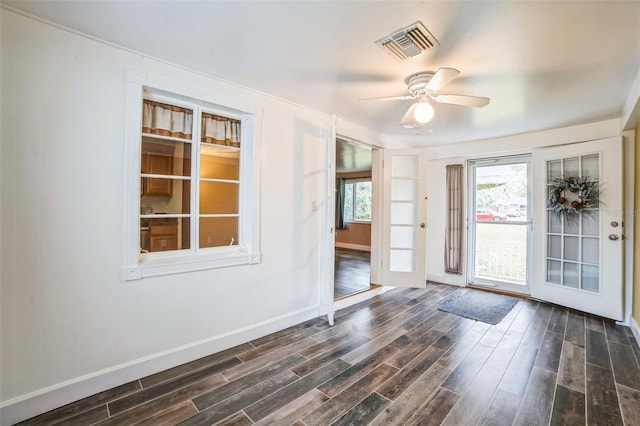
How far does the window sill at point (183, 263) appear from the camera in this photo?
2010mm

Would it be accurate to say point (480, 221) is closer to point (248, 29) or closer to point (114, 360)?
point (248, 29)

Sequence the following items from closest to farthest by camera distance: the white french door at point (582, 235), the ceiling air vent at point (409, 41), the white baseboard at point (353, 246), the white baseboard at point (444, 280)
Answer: the ceiling air vent at point (409, 41) → the white french door at point (582, 235) → the white baseboard at point (444, 280) → the white baseboard at point (353, 246)

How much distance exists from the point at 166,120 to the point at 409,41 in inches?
75.2

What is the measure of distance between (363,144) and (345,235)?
4.95 m

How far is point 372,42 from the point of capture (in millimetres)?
1817

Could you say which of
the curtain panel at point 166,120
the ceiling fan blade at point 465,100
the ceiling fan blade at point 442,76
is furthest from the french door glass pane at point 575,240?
the curtain panel at point 166,120

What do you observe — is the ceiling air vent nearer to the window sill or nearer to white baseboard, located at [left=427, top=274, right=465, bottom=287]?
the window sill

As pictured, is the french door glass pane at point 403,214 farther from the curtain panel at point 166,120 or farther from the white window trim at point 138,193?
the curtain panel at point 166,120

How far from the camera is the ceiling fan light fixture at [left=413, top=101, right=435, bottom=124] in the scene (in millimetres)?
2211

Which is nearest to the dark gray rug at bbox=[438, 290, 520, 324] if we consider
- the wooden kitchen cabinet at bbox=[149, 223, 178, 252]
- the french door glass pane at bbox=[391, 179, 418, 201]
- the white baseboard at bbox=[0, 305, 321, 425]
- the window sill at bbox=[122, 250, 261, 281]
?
the french door glass pane at bbox=[391, 179, 418, 201]

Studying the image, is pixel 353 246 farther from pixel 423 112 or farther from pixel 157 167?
pixel 157 167

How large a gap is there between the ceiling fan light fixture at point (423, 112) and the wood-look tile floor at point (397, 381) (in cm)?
201

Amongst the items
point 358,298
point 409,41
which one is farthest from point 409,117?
point 358,298

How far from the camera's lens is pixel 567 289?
11.6 feet
